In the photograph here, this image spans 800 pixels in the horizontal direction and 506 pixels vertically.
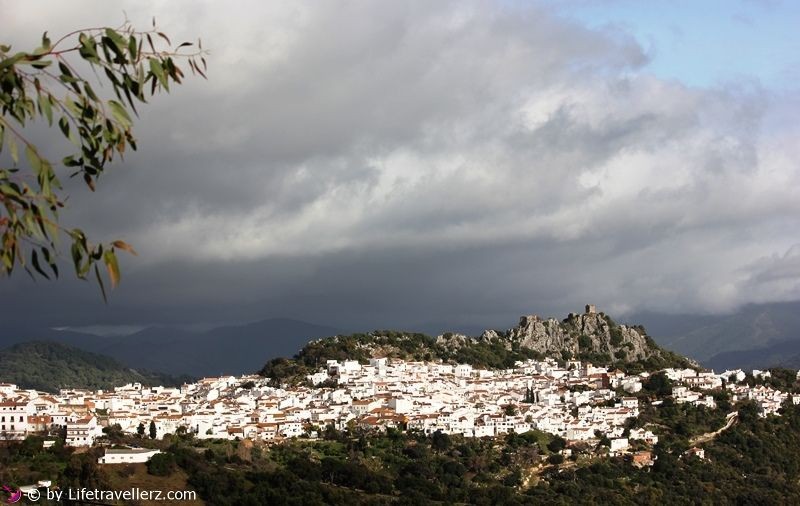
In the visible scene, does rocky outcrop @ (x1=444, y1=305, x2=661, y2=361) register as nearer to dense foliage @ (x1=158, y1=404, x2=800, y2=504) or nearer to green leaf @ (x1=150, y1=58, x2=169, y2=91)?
dense foliage @ (x1=158, y1=404, x2=800, y2=504)

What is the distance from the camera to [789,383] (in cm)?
9644

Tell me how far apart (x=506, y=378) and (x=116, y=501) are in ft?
190

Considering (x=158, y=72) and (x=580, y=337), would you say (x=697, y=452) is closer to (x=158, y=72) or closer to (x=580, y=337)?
(x=580, y=337)

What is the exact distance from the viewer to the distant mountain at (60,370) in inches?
5768

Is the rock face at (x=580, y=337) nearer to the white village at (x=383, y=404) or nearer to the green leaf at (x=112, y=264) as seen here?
the white village at (x=383, y=404)

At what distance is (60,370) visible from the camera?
157250 millimetres

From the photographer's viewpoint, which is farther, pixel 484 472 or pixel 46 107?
pixel 484 472

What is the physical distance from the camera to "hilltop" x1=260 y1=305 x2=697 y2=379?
328 feet

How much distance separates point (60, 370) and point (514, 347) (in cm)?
7302

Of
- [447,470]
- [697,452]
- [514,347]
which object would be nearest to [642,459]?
[697,452]

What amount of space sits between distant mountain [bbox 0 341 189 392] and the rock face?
55947mm

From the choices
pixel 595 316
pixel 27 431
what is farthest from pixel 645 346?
pixel 27 431

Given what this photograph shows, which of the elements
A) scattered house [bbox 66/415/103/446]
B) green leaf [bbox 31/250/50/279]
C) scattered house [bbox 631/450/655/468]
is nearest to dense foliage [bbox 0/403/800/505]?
scattered house [bbox 631/450/655/468]

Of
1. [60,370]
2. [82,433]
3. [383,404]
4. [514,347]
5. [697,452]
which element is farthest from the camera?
[60,370]
